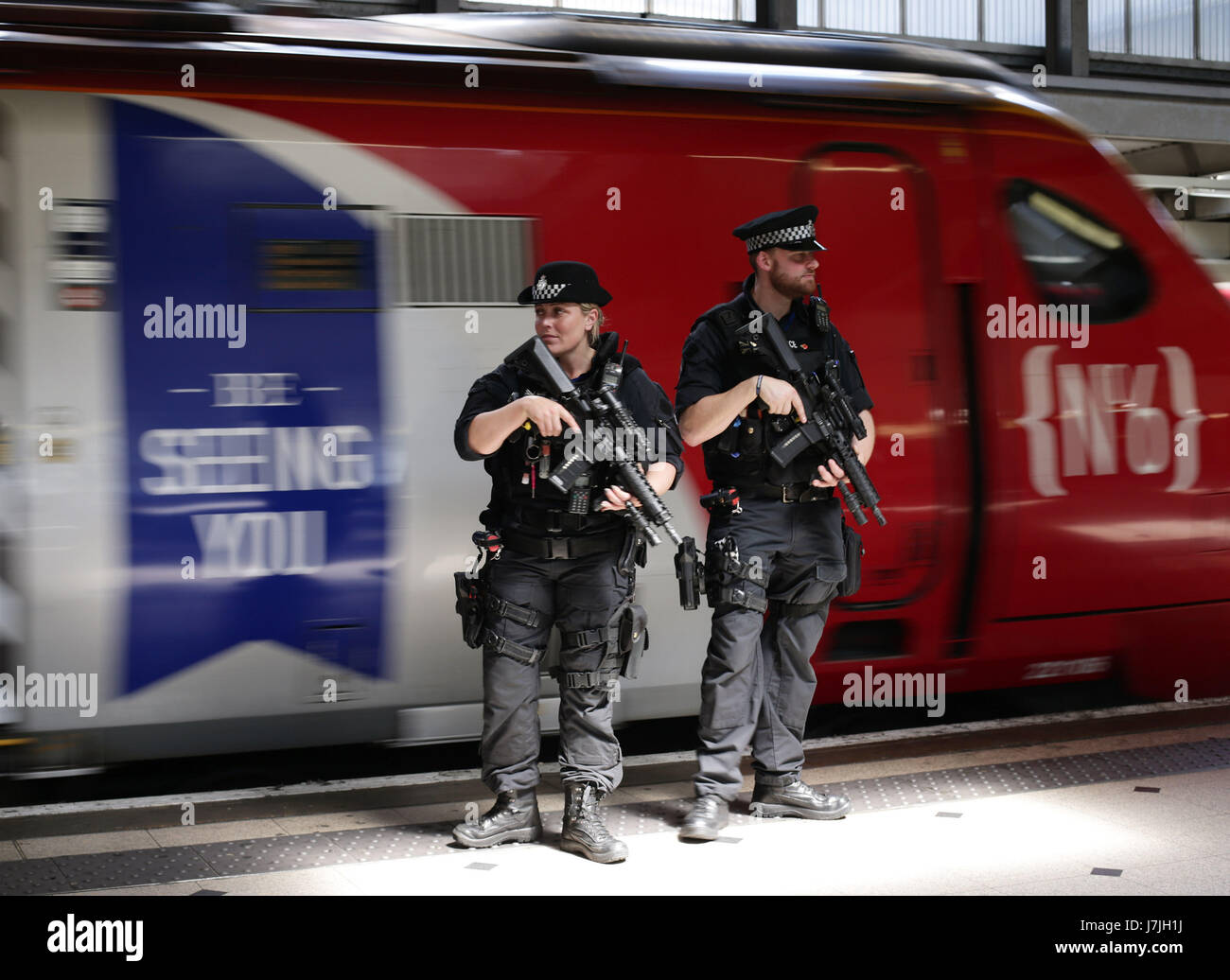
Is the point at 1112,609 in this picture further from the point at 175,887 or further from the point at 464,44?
the point at 175,887

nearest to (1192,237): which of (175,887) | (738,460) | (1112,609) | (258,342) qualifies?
(1112,609)

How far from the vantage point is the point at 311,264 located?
4.90m

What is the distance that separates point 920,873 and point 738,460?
58.2 inches

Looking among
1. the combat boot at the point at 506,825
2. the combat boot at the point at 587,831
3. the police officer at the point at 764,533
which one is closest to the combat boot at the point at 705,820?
the police officer at the point at 764,533

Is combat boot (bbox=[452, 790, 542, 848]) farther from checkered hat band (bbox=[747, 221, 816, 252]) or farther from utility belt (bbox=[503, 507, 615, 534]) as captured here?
checkered hat band (bbox=[747, 221, 816, 252])

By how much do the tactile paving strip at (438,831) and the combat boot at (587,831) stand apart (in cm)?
17

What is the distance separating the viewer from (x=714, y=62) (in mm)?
5484

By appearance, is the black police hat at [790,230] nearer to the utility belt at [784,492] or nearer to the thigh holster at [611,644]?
the utility belt at [784,492]

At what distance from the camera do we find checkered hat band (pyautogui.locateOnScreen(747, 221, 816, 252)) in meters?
4.77

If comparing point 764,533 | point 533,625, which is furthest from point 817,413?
point 533,625

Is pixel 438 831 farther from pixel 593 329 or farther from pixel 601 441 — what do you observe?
pixel 593 329

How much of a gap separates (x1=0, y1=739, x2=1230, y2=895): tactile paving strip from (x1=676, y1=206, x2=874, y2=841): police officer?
23 cm

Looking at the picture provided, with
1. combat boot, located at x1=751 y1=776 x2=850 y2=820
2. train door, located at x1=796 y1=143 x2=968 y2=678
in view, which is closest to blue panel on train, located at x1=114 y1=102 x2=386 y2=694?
combat boot, located at x1=751 y1=776 x2=850 y2=820

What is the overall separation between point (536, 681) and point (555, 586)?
12.3 inches
